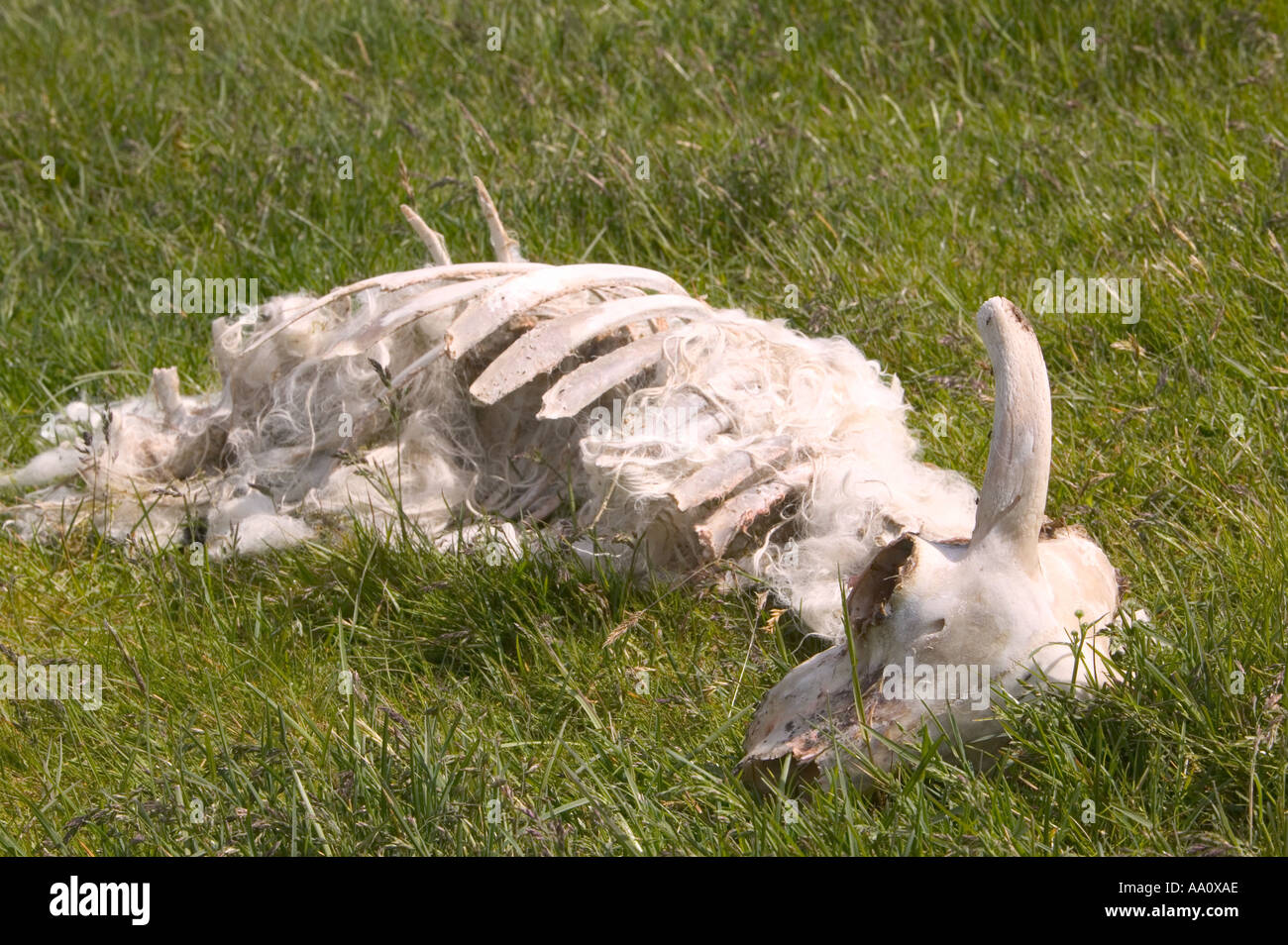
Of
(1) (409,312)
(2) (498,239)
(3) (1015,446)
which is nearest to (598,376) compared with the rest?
(1) (409,312)

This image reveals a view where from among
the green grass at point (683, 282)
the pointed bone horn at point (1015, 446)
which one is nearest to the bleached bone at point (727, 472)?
the green grass at point (683, 282)

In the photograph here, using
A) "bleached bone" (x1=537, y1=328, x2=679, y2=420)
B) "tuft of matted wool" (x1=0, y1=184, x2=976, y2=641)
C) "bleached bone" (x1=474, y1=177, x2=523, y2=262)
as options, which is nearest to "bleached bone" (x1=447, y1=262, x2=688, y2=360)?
"tuft of matted wool" (x1=0, y1=184, x2=976, y2=641)

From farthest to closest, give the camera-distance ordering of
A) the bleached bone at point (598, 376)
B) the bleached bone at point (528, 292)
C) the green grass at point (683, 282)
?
the bleached bone at point (528, 292) < the bleached bone at point (598, 376) < the green grass at point (683, 282)

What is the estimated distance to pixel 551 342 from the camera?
3.66 meters

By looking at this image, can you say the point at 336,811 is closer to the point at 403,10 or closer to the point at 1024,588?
the point at 1024,588

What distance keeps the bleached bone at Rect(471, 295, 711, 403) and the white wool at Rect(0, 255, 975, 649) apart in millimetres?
99

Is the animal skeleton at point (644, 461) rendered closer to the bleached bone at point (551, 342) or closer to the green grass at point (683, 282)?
the bleached bone at point (551, 342)

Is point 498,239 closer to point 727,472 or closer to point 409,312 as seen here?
point 409,312

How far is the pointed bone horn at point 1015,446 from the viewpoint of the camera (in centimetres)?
275

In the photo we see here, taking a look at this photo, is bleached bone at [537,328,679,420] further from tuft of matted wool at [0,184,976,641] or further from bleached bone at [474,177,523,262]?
bleached bone at [474,177,523,262]

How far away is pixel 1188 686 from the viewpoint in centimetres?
271

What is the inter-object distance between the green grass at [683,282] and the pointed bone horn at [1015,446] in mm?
317

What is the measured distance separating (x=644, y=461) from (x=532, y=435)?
0.55 meters

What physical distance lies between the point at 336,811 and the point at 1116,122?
4217 millimetres
